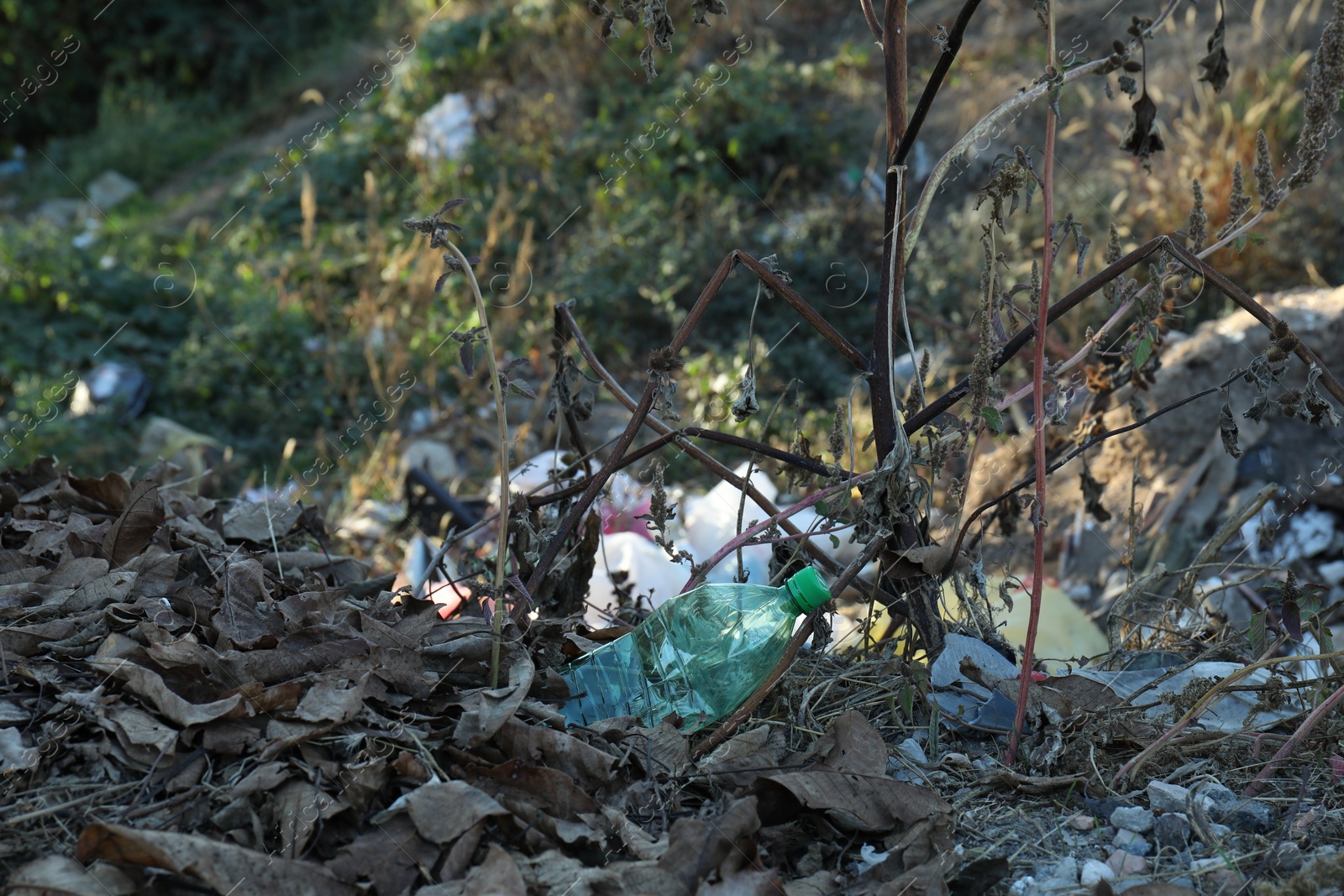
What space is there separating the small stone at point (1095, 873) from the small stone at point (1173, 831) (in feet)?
0.30

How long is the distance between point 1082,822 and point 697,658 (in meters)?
0.58

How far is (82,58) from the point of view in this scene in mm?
10766

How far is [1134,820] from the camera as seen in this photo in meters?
1.32

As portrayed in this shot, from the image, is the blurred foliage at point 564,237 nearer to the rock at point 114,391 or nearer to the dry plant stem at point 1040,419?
the rock at point 114,391

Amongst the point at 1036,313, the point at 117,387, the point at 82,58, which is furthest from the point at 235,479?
the point at 82,58

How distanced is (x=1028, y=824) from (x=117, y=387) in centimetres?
526

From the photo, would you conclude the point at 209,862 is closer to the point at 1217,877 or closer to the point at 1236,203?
the point at 1217,877

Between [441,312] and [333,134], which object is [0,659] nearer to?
[441,312]

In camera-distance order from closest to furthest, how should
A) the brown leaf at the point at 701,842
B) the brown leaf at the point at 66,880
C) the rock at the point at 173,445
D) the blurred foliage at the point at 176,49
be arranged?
1. the brown leaf at the point at 66,880
2. the brown leaf at the point at 701,842
3. the rock at the point at 173,445
4. the blurred foliage at the point at 176,49

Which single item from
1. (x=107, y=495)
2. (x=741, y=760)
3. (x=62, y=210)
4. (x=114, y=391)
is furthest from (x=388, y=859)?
(x=62, y=210)

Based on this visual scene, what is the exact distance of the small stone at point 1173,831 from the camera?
128 cm

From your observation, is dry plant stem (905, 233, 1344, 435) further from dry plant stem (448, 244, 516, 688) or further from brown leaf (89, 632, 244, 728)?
brown leaf (89, 632, 244, 728)

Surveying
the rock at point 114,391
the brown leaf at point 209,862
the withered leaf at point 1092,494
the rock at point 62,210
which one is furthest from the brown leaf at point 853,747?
the rock at point 62,210

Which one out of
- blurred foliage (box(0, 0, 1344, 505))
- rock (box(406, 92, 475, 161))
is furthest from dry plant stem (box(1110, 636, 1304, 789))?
rock (box(406, 92, 475, 161))
